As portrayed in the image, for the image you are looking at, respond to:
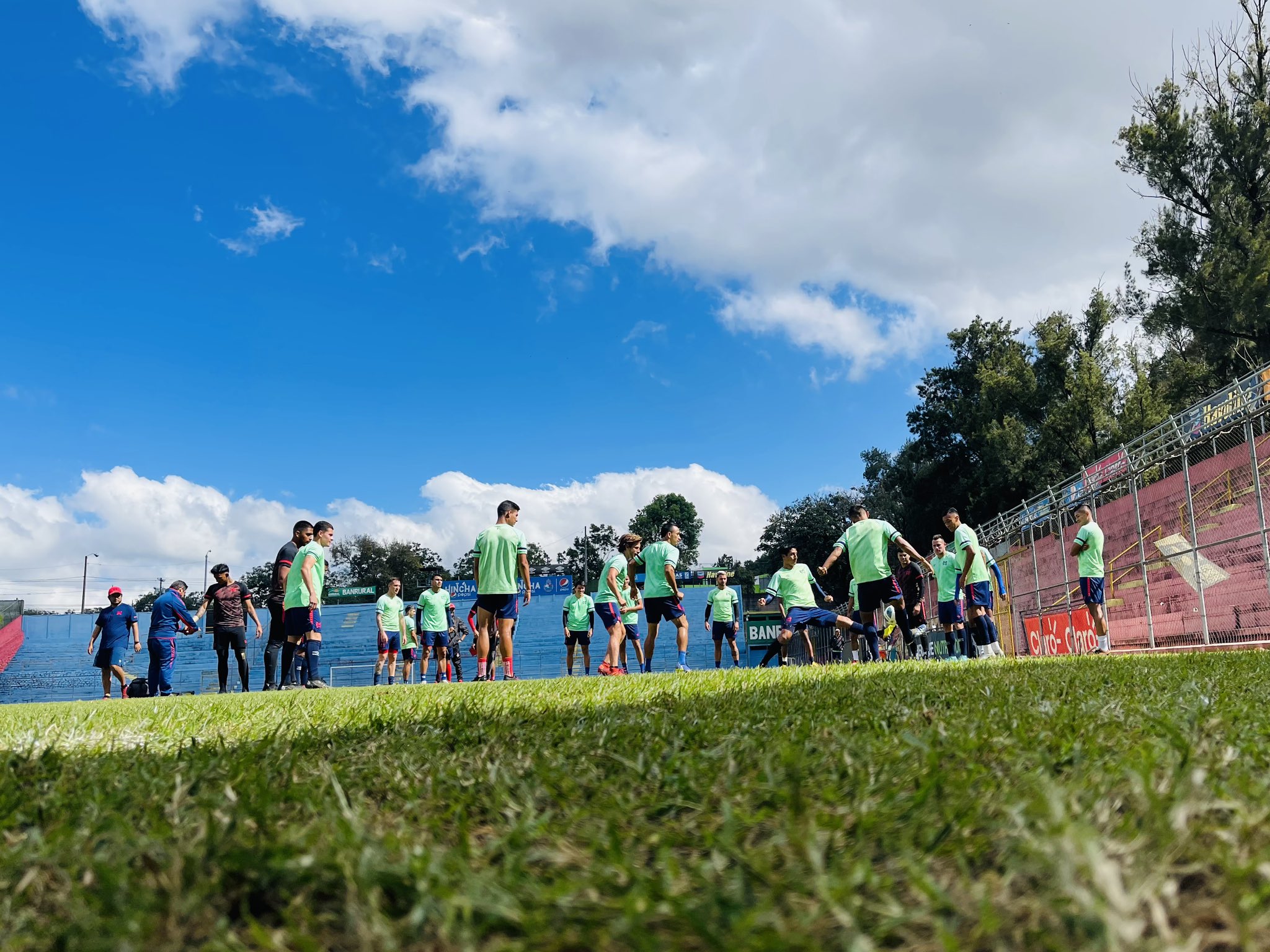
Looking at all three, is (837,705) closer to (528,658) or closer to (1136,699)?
Result: (1136,699)

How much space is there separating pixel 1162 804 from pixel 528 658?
35.8 metres

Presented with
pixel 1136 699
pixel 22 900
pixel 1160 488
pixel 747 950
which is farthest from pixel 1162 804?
pixel 1160 488

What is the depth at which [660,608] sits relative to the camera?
11.8 metres

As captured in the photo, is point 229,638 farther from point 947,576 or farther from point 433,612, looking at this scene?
point 947,576

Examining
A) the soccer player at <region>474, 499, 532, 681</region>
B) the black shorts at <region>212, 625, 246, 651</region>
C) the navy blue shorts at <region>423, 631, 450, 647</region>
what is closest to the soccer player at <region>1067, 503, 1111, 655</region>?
the soccer player at <region>474, 499, 532, 681</region>

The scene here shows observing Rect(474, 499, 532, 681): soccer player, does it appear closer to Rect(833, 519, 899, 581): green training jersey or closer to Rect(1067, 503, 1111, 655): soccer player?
Rect(833, 519, 899, 581): green training jersey

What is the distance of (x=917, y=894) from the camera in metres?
1.04

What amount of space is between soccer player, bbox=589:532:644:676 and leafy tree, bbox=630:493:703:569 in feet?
293

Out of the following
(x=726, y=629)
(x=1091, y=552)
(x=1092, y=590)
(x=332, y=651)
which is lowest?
(x=332, y=651)

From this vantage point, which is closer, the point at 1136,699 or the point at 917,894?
the point at 917,894

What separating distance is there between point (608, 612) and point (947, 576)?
5.07 metres

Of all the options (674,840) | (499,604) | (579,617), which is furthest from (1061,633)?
(674,840)

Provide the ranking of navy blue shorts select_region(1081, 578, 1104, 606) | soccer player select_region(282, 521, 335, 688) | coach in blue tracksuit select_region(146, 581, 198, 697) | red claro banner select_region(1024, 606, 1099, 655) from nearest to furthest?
soccer player select_region(282, 521, 335, 688) < navy blue shorts select_region(1081, 578, 1104, 606) < coach in blue tracksuit select_region(146, 581, 198, 697) < red claro banner select_region(1024, 606, 1099, 655)

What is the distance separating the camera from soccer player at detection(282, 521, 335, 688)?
10.0 metres
